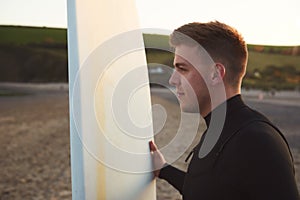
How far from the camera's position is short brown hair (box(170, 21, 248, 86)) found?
51.4 inches

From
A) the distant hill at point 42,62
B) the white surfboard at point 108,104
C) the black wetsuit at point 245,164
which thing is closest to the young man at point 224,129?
the black wetsuit at point 245,164

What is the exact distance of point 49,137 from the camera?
439 inches

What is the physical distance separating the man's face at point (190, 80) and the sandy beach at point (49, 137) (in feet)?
0.97

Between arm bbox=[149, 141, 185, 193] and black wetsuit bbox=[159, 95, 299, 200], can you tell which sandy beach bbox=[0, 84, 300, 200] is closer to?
arm bbox=[149, 141, 185, 193]

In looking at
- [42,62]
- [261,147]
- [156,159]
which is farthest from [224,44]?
[42,62]

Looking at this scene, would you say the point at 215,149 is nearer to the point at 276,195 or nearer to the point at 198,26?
the point at 276,195

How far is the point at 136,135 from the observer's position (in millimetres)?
1721

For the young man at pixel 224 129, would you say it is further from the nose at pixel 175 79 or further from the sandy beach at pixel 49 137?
the sandy beach at pixel 49 137

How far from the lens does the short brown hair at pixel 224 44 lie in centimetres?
131

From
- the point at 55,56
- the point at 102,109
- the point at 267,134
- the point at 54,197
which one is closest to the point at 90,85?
the point at 102,109

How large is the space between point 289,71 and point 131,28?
19526 millimetres

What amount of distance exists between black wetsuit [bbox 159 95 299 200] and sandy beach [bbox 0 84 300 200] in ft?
1.28

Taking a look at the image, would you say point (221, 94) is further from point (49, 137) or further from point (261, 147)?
point (49, 137)

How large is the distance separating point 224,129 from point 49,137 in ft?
34.0
